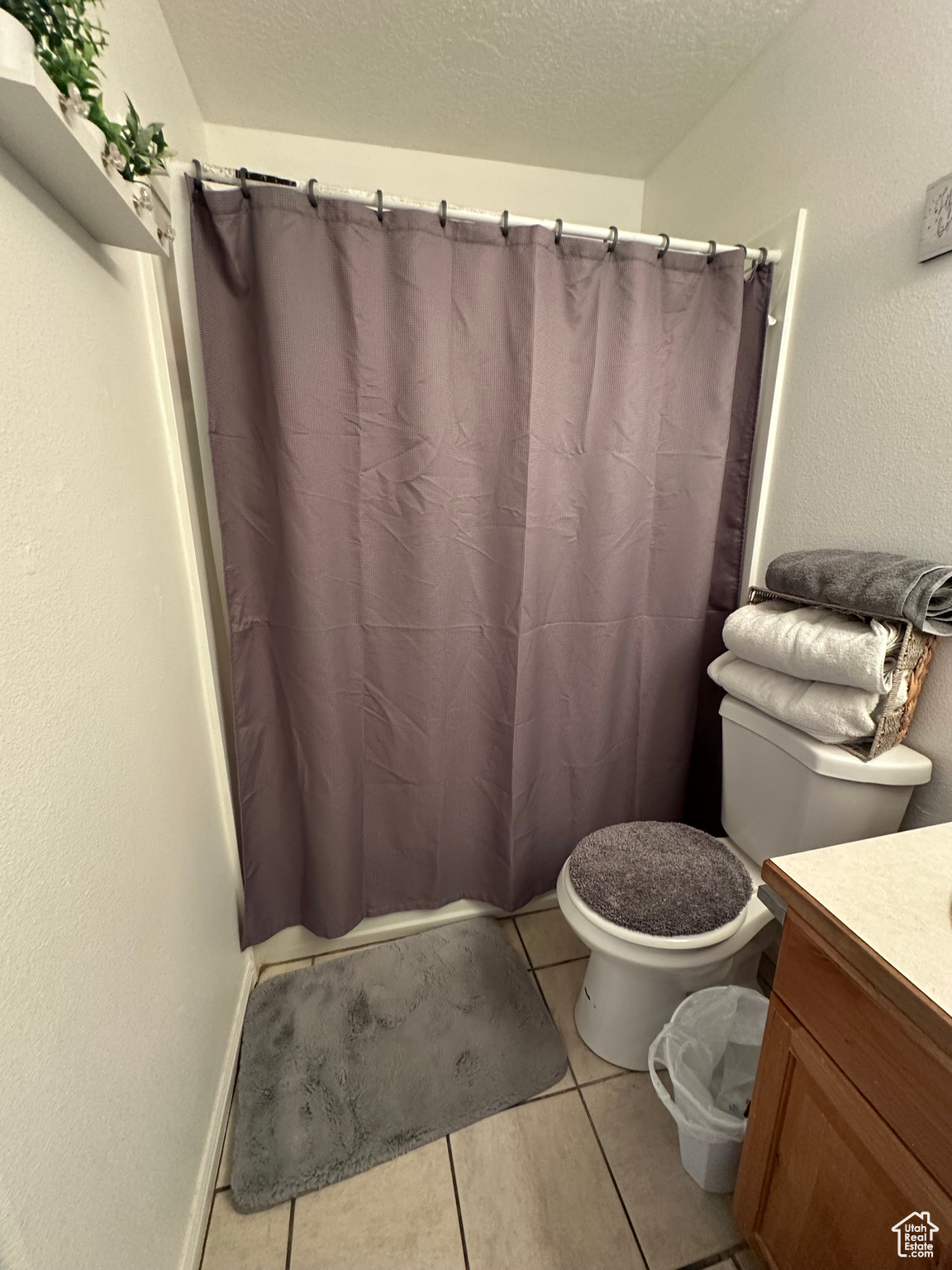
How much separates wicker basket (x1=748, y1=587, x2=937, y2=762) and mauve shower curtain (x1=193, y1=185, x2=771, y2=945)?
50cm

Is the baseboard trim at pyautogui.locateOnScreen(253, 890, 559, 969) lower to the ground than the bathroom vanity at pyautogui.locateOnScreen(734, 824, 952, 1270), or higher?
lower

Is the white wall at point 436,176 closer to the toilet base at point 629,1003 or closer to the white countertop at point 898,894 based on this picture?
the white countertop at point 898,894

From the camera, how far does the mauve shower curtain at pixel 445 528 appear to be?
1.05m

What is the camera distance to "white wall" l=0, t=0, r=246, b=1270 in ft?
1.68

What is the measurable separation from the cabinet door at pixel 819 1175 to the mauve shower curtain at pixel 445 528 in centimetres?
76

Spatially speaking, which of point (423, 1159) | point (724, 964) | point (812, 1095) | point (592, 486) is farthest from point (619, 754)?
point (423, 1159)

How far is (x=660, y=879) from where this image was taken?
1097mm

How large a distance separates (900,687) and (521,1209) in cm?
118

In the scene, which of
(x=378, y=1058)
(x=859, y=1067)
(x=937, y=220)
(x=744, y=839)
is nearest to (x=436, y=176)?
(x=937, y=220)

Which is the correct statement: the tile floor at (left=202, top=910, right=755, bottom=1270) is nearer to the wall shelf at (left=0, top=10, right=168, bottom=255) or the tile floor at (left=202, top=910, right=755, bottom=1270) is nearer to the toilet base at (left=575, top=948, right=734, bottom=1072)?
the toilet base at (left=575, top=948, right=734, bottom=1072)

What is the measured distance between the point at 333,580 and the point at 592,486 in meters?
0.66

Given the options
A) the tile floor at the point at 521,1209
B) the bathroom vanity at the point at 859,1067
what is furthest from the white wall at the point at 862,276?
the tile floor at the point at 521,1209

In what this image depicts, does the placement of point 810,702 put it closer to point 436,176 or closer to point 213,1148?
point 213,1148

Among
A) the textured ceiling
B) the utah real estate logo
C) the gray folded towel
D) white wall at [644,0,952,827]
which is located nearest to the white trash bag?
the utah real estate logo
